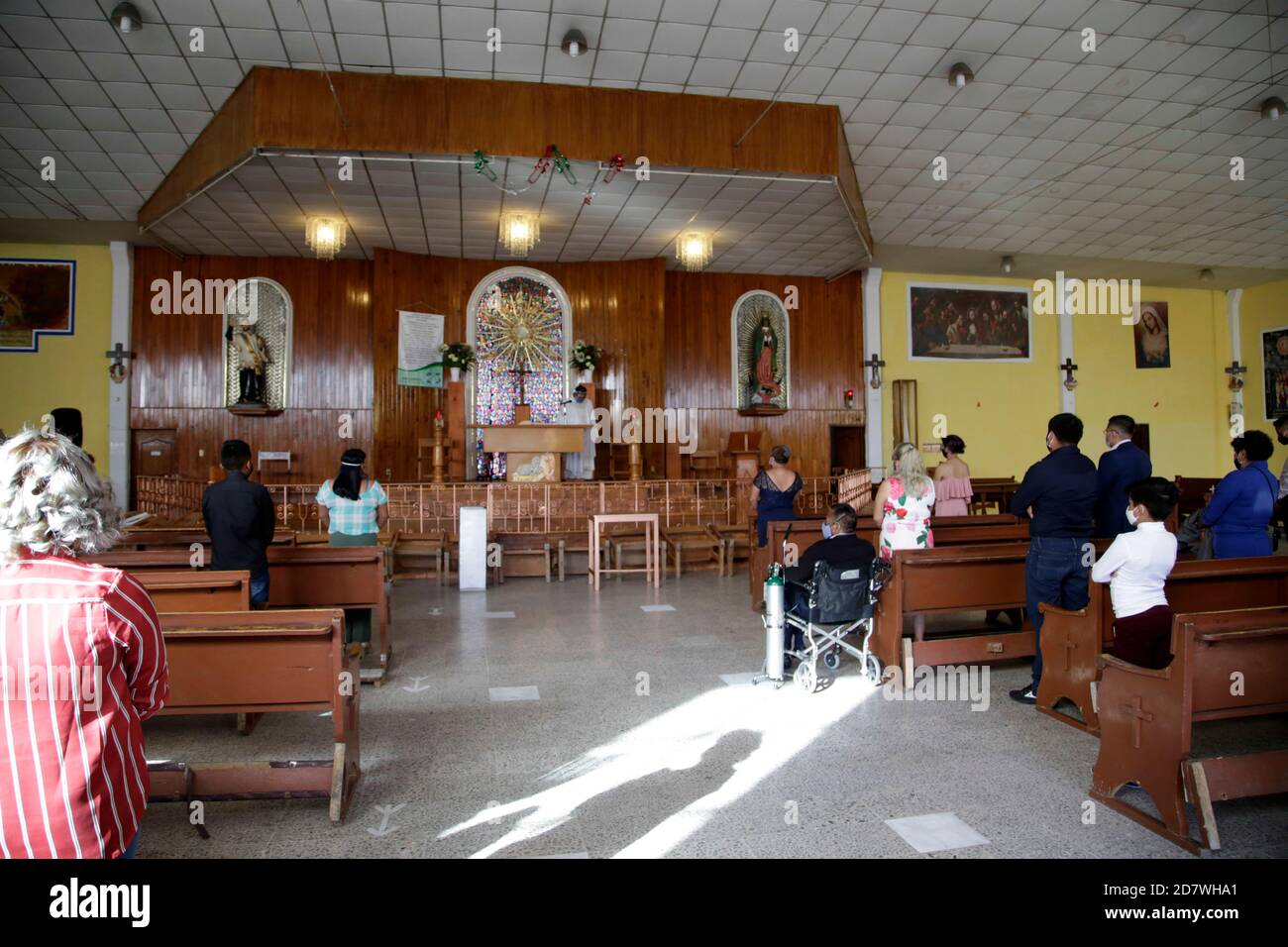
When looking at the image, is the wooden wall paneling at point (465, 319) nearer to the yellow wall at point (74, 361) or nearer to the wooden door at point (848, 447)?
the wooden door at point (848, 447)

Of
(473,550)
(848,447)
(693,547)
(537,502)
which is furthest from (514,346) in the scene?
(848,447)

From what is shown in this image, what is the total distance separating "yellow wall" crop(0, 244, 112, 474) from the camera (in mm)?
13180

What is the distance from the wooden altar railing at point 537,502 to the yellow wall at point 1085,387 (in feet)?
21.9

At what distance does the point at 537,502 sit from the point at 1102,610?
7419 mm

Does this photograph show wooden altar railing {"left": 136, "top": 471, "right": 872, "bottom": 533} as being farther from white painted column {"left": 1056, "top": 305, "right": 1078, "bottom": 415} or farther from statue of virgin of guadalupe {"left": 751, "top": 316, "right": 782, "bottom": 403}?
white painted column {"left": 1056, "top": 305, "right": 1078, "bottom": 415}

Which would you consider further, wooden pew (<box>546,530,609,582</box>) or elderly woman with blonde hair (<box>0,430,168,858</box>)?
wooden pew (<box>546,530,609,582</box>)

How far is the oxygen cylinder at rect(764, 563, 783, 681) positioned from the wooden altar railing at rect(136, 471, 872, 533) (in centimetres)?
533

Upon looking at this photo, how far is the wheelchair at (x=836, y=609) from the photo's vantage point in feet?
16.1

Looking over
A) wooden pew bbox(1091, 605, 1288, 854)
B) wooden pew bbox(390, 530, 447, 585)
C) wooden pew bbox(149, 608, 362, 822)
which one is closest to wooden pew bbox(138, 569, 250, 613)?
wooden pew bbox(149, 608, 362, 822)

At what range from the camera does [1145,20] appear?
25.8 ft

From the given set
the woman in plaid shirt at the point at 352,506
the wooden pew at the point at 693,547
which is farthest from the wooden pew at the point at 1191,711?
the wooden pew at the point at 693,547

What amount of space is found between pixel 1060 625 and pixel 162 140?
427 inches

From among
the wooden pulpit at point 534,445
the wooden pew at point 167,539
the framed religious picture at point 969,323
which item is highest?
the framed religious picture at point 969,323

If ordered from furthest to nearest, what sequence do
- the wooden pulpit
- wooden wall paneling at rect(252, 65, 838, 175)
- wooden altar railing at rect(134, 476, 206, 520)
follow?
wooden altar railing at rect(134, 476, 206, 520), the wooden pulpit, wooden wall paneling at rect(252, 65, 838, 175)
